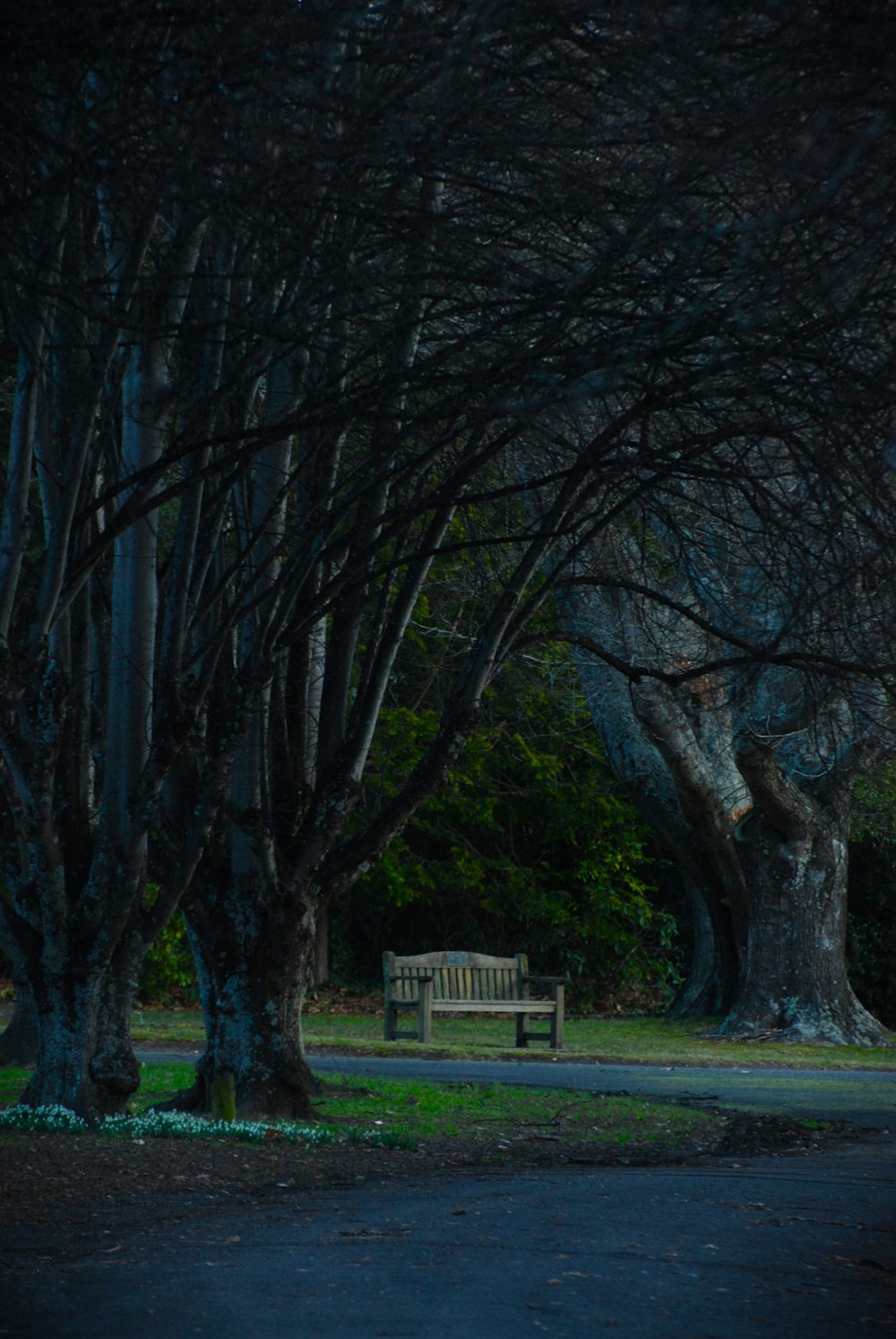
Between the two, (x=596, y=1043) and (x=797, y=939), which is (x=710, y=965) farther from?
(x=596, y=1043)

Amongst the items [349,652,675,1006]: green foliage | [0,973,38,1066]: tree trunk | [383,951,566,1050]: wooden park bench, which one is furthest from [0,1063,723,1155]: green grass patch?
[349,652,675,1006]: green foliage

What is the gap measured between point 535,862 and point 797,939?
8.08 m

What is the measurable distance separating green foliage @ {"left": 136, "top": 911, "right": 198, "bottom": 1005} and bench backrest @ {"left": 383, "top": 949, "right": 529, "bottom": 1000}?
526 cm

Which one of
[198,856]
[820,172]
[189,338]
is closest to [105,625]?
[198,856]

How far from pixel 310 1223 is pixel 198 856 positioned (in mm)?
3259

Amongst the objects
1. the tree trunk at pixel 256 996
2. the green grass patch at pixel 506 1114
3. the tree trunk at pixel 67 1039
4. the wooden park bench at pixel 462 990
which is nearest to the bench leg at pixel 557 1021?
the wooden park bench at pixel 462 990

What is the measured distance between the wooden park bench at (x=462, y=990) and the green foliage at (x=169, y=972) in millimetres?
5293

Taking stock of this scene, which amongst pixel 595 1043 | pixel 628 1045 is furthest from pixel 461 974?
pixel 628 1045

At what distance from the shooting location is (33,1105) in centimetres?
966

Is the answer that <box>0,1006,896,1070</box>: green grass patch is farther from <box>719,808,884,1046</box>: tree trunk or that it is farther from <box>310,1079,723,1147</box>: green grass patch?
<box>310,1079,723,1147</box>: green grass patch

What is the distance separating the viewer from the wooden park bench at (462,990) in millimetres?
19281

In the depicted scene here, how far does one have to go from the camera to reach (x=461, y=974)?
66.5 ft

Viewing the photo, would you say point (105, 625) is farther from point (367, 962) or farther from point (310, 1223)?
point (367, 962)

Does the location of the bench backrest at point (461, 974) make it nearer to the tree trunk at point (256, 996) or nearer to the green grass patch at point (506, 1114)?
the green grass patch at point (506, 1114)
